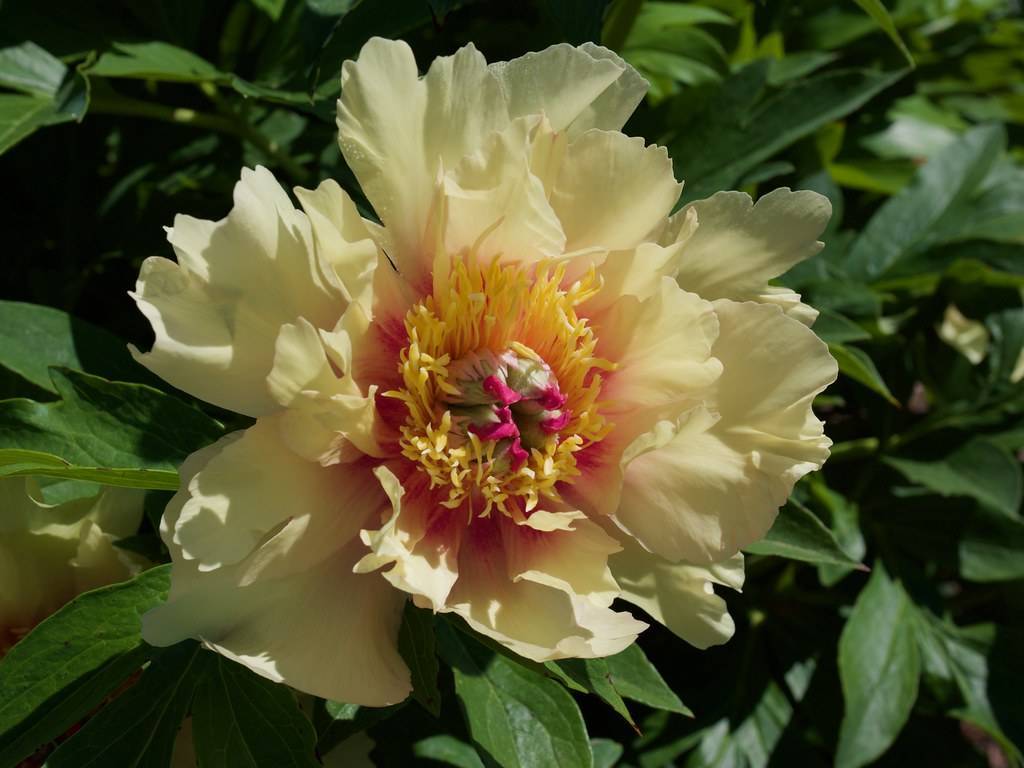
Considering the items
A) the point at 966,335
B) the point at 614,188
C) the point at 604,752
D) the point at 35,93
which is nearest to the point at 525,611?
the point at 614,188

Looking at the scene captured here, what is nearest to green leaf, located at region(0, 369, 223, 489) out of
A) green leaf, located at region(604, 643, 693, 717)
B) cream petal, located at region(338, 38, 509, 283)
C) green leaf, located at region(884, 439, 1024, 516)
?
cream petal, located at region(338, 38, 509, 283)

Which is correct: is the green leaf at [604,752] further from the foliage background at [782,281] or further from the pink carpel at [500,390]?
the pink carpel at [500,390]

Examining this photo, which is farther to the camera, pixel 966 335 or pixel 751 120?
pixel 966 335

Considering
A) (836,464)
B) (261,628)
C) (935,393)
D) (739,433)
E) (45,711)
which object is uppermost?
(739,433)

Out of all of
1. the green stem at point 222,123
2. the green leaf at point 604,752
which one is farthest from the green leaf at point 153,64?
the green leaf at point 604,752

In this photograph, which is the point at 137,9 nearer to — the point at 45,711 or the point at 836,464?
the point at 45,711

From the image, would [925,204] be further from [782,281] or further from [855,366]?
[855,366]

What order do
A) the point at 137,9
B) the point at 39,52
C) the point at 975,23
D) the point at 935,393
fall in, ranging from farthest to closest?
1. the point at 975,23
2. the point at 935,393
3. the point at 137,9
4. the point at 39,52

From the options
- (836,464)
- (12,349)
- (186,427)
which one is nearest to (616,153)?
(186,427)
